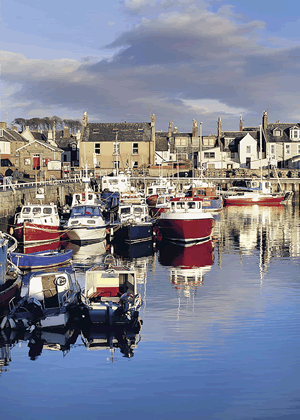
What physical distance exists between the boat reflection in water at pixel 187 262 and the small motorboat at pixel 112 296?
419 cm

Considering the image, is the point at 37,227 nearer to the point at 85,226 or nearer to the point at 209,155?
the point at 85,226

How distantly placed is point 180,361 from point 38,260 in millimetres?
14857

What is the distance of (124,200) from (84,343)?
3387 cm

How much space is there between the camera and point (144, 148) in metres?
109

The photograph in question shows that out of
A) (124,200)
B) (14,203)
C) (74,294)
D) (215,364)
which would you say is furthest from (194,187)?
(215,364)

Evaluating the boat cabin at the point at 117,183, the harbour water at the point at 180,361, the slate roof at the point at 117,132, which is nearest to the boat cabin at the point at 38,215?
the harbour water at the point at 180,361

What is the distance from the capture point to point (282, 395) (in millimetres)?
15172

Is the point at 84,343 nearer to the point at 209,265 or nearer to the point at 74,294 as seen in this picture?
the point at 74,294

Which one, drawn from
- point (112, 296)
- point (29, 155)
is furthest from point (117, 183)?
point (112, 296)

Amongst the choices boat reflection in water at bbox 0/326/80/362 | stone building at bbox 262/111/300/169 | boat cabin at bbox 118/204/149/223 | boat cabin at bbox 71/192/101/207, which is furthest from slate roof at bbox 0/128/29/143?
boat reflection in water at bbox 0/326/80/362

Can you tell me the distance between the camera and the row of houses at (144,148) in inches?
3915

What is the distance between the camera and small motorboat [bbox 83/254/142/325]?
2091cm

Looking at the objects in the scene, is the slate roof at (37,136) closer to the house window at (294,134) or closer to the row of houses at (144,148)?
the row of houses at (144,148)

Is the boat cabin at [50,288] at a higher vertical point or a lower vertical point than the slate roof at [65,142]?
lower
